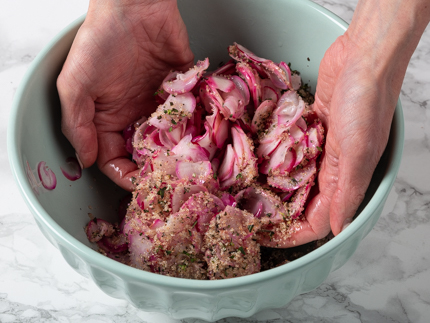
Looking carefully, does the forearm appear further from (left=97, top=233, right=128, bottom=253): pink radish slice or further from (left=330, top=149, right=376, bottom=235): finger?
(left=97, top=233, right=128, bottom=253): pink radish slice

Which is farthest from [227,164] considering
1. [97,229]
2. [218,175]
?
[97,229]

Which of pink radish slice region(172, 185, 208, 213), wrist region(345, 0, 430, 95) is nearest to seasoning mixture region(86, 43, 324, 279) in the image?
pink radish slice region(172, 185, 208, 213)

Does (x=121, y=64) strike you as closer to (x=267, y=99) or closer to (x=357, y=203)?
(x=267, y=99)

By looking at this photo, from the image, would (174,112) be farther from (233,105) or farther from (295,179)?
(295,179)

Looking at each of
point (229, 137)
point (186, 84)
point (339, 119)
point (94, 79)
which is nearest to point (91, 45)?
point (94, 79)

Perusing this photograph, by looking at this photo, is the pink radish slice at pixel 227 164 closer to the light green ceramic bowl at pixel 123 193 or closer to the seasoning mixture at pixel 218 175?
the seasoning mixture at pixel 218 175

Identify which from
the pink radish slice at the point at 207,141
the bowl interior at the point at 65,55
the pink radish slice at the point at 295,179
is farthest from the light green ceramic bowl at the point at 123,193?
the pink radish slice at the point at 207,141
